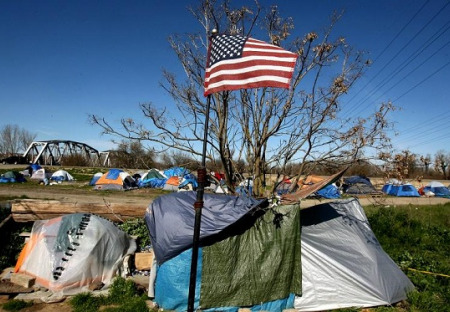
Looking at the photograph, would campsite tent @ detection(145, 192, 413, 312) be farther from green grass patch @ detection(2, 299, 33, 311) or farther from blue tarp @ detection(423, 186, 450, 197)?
blue tarp @ detection(423, 186, 450, 197)

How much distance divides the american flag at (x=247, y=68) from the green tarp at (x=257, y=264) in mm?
2763

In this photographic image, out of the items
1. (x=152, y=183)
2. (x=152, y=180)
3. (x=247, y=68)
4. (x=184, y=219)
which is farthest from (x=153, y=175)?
(x=247, y=68)

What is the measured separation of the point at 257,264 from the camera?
5.39 meters

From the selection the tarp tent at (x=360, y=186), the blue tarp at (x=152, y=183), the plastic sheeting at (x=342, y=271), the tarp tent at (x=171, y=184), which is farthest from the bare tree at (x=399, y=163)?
the blue tarp at (x=152, y=183)

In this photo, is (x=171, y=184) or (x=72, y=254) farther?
(x=171, y=184)

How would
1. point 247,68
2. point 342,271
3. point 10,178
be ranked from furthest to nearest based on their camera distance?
point 10,178 < point 342,271 < point 247,68

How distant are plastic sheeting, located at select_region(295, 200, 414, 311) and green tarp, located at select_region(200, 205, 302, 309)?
0.89ft

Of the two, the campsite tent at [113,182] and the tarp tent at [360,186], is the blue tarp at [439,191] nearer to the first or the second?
the tarp tent at [360,186]

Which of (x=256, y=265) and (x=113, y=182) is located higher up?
(x=113, y=182)

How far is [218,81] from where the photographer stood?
375 centimetres

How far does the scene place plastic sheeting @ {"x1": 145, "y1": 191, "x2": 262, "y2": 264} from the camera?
5098 millimetres

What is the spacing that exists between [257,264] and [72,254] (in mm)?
3640

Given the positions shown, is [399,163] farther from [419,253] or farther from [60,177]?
[60,177]

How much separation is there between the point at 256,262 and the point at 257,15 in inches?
200
